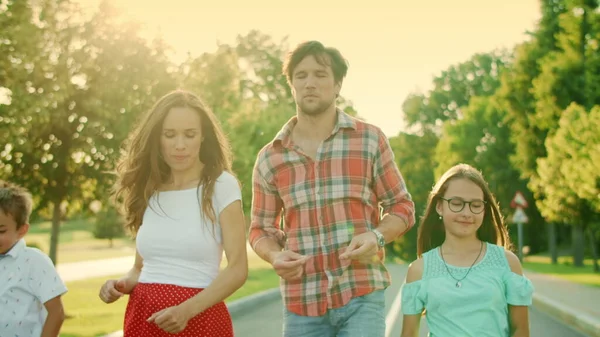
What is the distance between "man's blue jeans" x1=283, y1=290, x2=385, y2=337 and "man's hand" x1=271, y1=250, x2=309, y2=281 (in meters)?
0.26

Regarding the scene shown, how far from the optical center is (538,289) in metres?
21.2

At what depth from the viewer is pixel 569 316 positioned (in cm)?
1465

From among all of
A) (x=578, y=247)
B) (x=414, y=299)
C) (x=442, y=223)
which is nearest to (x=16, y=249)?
(x=414, y=299)

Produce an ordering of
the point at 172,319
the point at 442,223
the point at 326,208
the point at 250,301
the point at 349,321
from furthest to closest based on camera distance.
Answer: the point at 250,301 → the point at 442,223 → the point at 326,208 → the point at 349,321 → the point at 172,319

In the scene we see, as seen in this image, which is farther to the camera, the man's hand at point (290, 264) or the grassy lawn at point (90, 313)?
the grassy lawn at point (90, 313)

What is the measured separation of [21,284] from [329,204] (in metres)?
1.58

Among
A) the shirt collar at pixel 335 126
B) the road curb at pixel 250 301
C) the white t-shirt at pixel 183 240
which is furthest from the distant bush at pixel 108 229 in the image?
the white t-shirt at pixel 183 240

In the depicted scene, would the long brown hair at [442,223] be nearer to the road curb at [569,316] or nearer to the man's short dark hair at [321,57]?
the man's short dark hair at [321,57]

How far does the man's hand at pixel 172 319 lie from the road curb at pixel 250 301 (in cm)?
1193

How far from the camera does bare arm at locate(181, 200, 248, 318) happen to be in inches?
136

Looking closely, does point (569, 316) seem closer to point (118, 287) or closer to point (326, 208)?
point (326, 208)

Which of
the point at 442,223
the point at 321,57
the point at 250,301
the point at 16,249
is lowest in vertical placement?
the point at 250,301

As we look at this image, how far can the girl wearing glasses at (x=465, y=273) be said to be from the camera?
158 inches

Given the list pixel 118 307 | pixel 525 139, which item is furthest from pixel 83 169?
pixel 525 139
